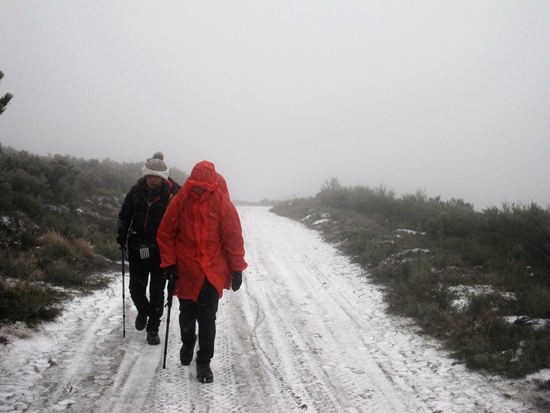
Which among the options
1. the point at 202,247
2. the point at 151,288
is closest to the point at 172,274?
the point at 202,247

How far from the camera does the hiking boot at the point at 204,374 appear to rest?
400 centimetres

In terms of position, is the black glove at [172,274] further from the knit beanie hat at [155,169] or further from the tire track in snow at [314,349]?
the tire track in snow at [314,349]

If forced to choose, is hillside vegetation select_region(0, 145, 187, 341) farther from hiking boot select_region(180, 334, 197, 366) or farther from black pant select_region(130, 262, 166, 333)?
hiking boot select_region(180, 334, 197, 366)

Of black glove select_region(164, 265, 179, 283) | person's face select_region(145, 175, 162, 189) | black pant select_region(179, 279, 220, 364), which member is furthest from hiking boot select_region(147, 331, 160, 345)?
person's face select_region(145, 175, 162, 189)

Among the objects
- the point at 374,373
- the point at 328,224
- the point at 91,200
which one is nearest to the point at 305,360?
the point at 374,373

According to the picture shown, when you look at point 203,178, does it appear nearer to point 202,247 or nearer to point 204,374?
point 202,247

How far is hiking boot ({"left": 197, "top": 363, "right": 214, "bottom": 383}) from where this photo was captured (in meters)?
4.00

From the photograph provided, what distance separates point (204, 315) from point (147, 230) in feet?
4.47

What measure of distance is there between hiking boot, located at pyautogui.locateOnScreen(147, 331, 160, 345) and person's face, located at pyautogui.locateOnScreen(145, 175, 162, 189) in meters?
1.80

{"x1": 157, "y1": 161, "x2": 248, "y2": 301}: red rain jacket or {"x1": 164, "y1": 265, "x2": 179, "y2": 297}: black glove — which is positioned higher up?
{"x1": 157, "y1": 161, "x2": 248, "y2": 301}: red rain jacket

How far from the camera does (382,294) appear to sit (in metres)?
7.33

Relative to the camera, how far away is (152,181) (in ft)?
15.7

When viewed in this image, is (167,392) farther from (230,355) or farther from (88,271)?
(88,271)

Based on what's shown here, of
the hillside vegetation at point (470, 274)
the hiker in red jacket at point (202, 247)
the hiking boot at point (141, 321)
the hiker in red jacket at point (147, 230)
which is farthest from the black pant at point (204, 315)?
the hillside vegetation at point (470, 274)
